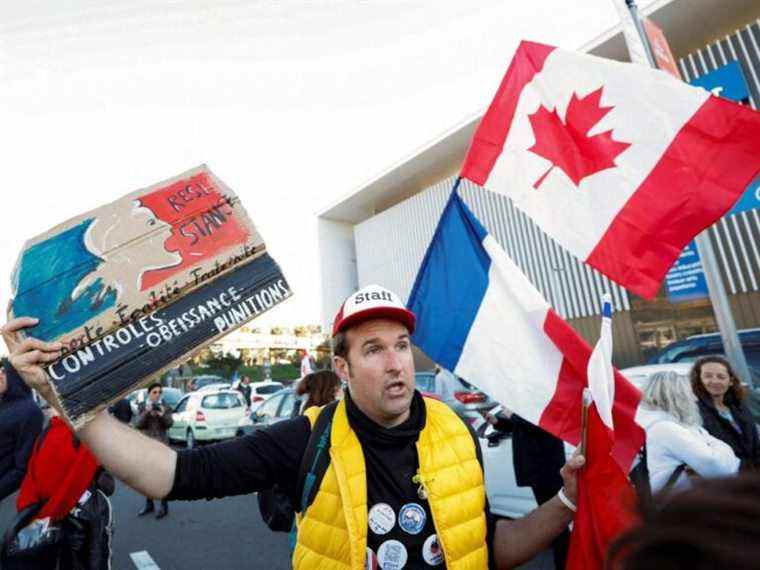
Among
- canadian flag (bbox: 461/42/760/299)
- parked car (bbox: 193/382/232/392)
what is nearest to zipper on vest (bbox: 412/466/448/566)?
canadian flag (bbox: 461/42/760/299)

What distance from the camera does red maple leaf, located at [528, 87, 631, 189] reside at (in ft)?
9.69

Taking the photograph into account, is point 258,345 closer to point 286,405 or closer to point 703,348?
point 286,405

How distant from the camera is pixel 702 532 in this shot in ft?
1.53

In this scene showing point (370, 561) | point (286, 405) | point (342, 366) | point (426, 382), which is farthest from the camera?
point (286, 405)

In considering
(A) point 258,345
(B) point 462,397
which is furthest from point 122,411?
(A) point 258,345

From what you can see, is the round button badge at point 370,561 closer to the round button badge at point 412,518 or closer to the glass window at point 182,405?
the round button badge at point 412,518

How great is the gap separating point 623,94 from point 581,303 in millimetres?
16842

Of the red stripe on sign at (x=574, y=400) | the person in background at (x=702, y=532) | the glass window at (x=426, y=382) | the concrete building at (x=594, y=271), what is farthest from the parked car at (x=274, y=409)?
the concrete building at (x=594, y=271)

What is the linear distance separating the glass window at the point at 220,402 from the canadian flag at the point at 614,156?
11183mm

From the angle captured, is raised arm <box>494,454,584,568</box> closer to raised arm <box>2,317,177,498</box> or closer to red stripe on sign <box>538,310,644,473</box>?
→ red stripe on sign <box>538,310,644,473</box>

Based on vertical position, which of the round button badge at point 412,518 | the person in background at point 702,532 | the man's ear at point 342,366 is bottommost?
the round button badge at point 412,518

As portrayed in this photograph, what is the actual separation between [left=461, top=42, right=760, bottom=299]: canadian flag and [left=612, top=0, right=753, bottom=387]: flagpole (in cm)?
148

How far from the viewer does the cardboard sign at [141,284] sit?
1240 millimetres

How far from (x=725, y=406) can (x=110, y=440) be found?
12.5ft
